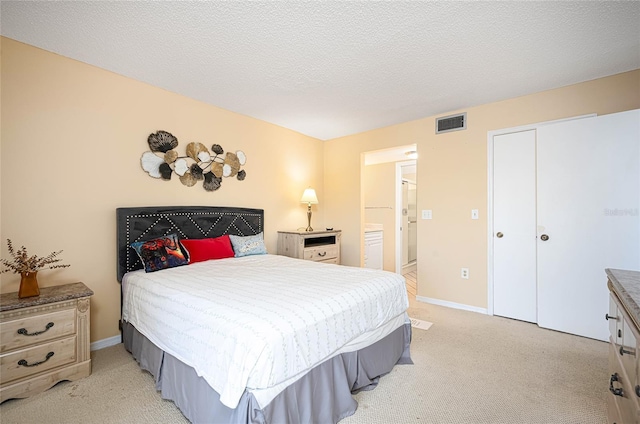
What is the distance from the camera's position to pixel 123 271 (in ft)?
8.26

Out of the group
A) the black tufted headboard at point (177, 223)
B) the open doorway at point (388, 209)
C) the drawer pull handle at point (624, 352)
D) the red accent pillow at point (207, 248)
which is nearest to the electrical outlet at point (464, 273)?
the open doorway at point (388, 209)

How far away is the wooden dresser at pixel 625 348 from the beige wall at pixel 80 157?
3.32 meters

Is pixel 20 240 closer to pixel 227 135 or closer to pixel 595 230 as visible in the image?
pixel 227 135

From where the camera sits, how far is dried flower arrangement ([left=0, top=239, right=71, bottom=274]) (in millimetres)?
1899

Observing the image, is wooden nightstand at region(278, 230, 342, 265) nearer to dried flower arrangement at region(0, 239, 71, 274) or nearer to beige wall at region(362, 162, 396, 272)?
beige wall at region(362, 162, 396, 272)

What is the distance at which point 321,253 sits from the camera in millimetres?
3939

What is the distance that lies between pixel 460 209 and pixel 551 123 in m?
1.22

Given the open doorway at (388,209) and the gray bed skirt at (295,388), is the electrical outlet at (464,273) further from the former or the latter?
the gray bed skirt at (295,388)

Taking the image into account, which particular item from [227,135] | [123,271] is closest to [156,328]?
[123,271]

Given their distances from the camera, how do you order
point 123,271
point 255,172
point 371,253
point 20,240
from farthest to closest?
1. point 371,253
2. point 255,172
3. point 123,271
4. point 20,240

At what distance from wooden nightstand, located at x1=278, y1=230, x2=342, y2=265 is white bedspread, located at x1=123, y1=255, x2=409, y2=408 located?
1260mm

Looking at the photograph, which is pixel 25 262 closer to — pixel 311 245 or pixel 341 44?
pixel 341 44

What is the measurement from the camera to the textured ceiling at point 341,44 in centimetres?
176

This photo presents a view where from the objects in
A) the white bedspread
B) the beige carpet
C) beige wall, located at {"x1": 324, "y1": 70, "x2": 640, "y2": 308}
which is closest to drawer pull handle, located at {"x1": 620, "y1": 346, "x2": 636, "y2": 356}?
the beige carpet
